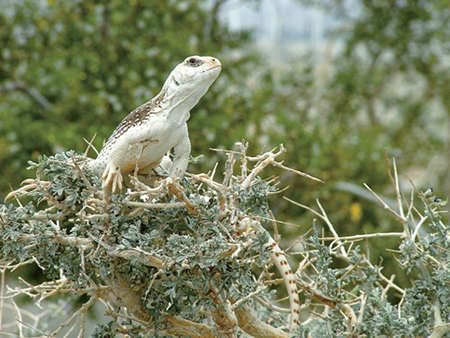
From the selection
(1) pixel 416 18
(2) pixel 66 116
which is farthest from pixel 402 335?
(1) pixel 416 18

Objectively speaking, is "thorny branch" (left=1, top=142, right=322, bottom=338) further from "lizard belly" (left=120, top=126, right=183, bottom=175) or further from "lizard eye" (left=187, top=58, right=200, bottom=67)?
"lizard eye" (left=187, top=58, right=200, bottom=67)

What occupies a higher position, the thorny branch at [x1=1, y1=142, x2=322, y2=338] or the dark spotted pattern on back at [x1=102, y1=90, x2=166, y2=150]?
the dark spotted pattern on back at [x1=102, y1=90, x2=166, y2=150]

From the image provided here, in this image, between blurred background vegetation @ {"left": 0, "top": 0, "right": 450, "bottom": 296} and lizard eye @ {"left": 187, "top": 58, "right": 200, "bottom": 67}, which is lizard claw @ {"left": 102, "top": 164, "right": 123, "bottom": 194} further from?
blurred background vegetation @ {"left": 0, "top": 0, "right": 450, "bottom": 296}

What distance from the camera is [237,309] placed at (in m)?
1.33

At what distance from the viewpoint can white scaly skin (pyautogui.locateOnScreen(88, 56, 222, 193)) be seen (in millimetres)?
1239

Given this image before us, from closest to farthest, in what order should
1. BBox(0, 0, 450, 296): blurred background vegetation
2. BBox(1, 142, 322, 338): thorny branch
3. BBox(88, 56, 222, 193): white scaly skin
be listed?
BBox(1, 142, 322, 338): thorny branch, BBox(88, 56, 222, 193): white scaly skin, BBox(0, 0, 450, 296): blurred background vegetation

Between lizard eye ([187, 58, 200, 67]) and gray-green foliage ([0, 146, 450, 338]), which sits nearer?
gray-green foliage ([0, 146, 450, 338])

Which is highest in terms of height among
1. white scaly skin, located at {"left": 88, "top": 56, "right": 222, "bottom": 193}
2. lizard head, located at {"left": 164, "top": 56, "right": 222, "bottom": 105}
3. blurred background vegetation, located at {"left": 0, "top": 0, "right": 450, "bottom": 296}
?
lizard head, located at {"left": 164, "top": 56, "right": 222, "bottom": 105}

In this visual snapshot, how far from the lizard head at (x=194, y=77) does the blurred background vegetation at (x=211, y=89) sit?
2081 mm

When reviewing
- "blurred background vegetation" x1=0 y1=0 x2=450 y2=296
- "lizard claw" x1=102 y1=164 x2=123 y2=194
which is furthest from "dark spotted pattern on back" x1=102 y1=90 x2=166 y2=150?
"blurred background vegetation" x1=0 y1=0 x2=450 y2=296

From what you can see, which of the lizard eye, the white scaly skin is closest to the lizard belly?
the white scaly skin

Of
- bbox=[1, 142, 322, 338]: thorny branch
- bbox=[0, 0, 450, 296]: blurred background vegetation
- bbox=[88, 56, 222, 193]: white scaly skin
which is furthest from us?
bbox=[0, 0, 450, 296]: blurred background vegetation

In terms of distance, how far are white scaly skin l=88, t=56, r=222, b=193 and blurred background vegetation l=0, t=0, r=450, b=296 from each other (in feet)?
6.76

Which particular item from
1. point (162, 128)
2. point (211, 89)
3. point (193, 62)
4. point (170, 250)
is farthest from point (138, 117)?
point (211, 89)
